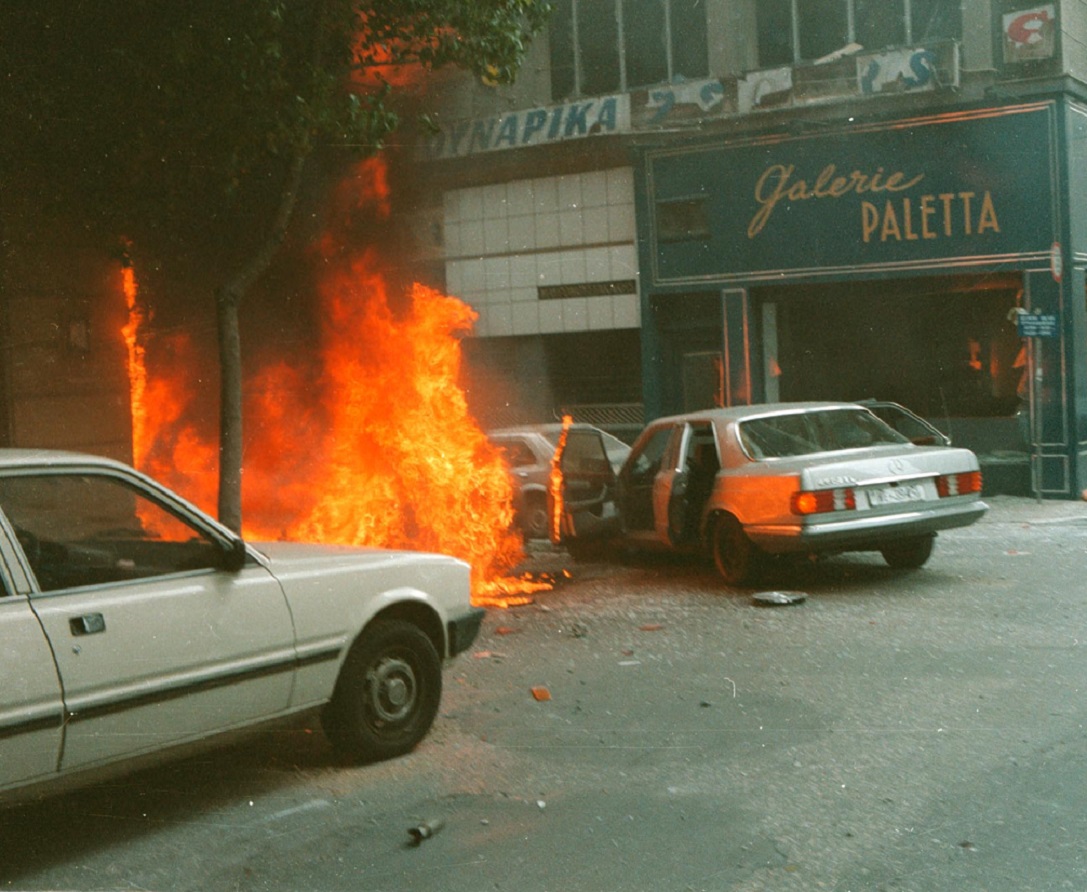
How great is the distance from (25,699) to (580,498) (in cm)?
821

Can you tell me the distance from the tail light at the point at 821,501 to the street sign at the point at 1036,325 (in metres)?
7.86

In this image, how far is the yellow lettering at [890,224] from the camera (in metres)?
18.2

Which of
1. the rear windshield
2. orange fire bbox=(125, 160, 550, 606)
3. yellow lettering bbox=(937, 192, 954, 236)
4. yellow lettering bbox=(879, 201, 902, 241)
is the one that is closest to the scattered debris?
orange fire bbox=(125, 160, 550, 606)

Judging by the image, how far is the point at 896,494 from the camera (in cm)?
983

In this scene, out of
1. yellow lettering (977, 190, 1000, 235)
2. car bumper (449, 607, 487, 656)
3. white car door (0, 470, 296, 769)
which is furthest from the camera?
yellow lettering (977, 190, 1000, 235)

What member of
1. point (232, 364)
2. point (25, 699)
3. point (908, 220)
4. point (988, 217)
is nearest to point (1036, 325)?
point (988, 217)

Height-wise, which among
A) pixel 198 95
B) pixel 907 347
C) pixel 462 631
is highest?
pixel 198 95

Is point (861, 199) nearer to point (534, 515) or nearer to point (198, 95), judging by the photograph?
A: point (534, 515)

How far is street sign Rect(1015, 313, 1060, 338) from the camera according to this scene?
16188mm

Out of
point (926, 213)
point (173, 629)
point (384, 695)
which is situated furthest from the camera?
point (926, 213)

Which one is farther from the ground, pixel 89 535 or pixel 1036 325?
pixel 1036 325

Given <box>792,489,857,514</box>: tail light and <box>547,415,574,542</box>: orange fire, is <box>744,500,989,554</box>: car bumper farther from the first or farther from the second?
<box>547,415,574,542</box>: orange fire

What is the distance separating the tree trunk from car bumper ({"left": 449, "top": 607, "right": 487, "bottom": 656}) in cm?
589

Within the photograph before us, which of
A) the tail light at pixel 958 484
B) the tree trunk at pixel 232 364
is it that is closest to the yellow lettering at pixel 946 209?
the tail light at pixel 958 484
